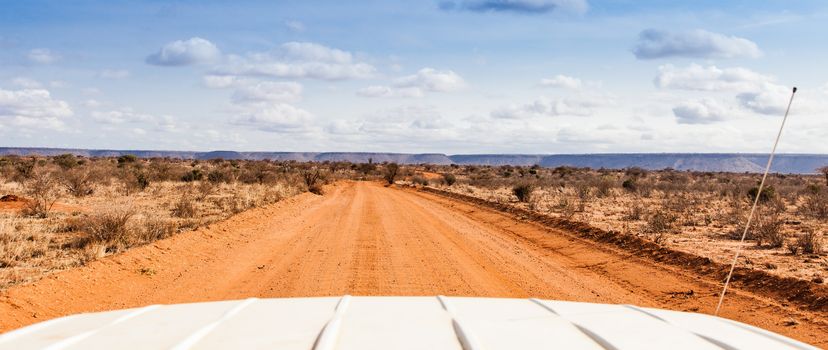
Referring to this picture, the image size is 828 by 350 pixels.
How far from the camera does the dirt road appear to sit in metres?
8.09

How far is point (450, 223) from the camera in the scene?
59.3 feet

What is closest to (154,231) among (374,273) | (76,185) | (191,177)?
(374,273)

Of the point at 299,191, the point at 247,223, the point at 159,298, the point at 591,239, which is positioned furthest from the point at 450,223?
the point at 299,191

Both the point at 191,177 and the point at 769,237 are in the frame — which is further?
the point at 191,177

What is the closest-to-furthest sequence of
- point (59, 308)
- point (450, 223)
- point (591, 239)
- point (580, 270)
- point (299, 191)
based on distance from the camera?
point (59, 308) < point (580, 270) < point (591, 239) < point (450, 223) < point (299, 191)

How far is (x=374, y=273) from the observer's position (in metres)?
9.92

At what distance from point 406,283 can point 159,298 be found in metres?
3.53

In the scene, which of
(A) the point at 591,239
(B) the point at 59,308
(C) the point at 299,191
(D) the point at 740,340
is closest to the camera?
(D) the point at 740,340

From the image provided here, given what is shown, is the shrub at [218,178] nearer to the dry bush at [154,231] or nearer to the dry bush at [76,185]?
the dry bush at [76,185]

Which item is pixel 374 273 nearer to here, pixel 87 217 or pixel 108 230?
pixel 108 230

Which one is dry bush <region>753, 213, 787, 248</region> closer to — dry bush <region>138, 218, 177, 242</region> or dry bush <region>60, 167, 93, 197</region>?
dry bush <region>138, 218, 177, 242</region>

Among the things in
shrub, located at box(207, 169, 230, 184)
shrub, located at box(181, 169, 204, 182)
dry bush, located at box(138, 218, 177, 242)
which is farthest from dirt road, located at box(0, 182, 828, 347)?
shrub, located at box(181, 169, 204, 182)

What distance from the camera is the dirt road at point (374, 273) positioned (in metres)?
8.09

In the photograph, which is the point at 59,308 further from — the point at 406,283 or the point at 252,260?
the point at 406,283
